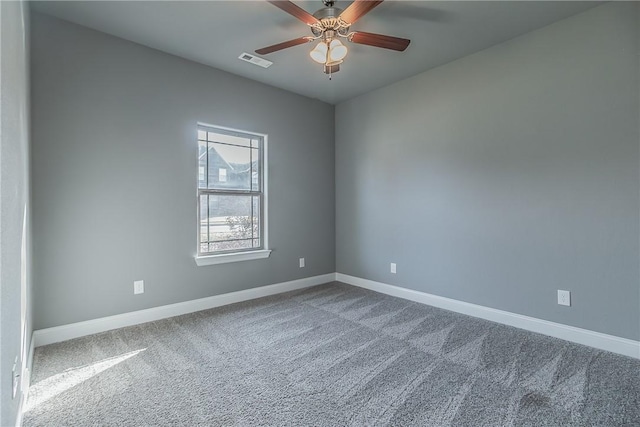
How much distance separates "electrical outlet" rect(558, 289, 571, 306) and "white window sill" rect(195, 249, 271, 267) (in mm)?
2984

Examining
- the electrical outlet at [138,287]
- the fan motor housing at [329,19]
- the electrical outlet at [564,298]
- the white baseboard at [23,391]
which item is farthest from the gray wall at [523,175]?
the white baseboard at [23,391]

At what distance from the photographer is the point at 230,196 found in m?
3.62

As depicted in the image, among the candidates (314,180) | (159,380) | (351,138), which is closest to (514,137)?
(351,138)

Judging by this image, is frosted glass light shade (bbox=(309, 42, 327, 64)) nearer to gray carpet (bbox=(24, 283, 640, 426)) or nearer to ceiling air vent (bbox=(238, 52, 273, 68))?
ceiling air vent (bbox=(238, 52, 273, 68))

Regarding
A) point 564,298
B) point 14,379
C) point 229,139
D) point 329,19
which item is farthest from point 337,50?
point 564,298

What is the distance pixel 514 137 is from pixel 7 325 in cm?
368

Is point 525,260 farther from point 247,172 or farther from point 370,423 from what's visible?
point 247,172

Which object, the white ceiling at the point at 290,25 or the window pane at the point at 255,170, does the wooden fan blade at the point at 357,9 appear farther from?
the window pane at the point at 255,170

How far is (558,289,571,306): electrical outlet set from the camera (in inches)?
100

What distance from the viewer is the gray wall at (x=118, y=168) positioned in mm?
2480

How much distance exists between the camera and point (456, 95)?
128 inches

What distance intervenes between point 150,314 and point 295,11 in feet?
9.58

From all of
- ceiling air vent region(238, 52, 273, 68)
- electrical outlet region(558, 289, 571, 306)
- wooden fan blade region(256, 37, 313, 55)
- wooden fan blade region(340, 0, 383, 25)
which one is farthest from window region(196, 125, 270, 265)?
electrical outlet region(558, 289, 571, 306)

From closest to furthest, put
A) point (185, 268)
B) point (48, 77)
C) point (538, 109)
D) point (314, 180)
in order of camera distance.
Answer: point (48, 77) < point (538, 109) < point (185, 268) < point (314, 180)
